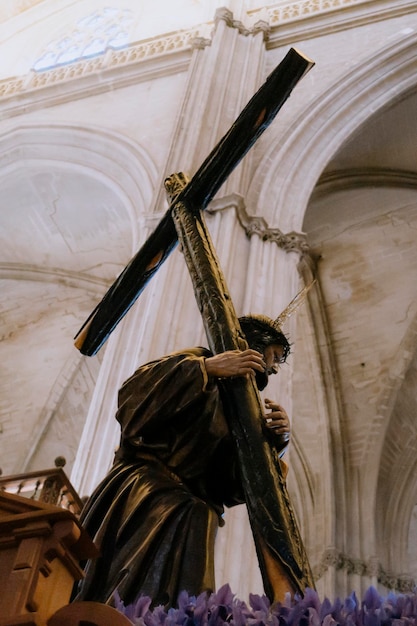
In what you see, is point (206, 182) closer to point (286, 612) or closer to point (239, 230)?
point (286, 612)

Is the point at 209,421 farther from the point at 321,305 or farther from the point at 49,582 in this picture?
the point at 321,305

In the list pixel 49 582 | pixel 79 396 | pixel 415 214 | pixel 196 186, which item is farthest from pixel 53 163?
pixel 49 582

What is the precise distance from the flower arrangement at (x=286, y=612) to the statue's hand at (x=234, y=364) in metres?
0.71

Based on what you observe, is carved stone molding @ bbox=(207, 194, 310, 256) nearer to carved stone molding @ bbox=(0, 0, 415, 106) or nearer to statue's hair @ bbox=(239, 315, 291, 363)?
carved stone molding @ bbox=(0, 0, 415, 106)

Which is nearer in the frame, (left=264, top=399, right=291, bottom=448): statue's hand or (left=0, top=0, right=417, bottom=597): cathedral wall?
(left=264, top=399, right=291, bottom=448): statue's hand

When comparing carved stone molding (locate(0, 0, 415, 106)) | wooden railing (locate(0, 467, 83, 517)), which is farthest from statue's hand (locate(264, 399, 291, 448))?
carved stone molding (locate(0, 0, 415, 106))

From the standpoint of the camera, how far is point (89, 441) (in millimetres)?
5000

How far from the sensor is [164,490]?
187 cm

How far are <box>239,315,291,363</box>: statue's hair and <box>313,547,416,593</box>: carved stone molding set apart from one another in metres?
7.76

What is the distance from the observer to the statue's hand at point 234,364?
195 centimetres

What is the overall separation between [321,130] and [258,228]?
165 centimetres

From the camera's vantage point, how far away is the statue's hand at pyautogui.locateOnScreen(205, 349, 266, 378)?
1.95 m

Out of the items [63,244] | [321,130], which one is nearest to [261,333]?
[321,130]

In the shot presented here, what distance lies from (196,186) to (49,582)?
1.47 m
